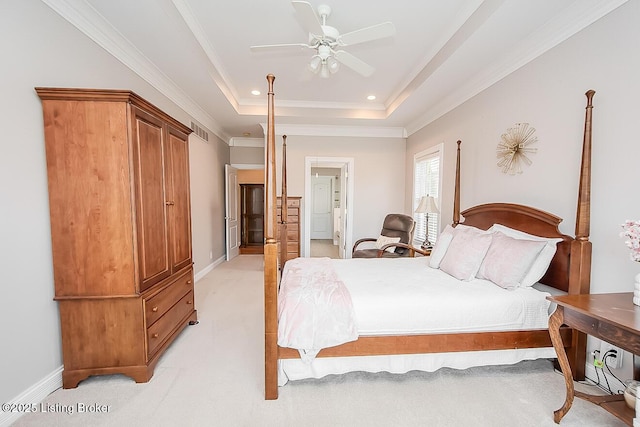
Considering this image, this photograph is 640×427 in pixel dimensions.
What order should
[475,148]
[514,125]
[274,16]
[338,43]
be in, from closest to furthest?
[338,43] < [274,16] < [514,125] < [475,148]

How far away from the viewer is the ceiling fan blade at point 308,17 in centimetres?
167

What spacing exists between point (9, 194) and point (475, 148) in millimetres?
4013

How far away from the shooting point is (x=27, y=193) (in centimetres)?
158

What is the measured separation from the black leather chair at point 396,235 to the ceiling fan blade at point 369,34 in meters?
2.49

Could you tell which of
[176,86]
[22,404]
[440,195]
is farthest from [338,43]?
[22,404]

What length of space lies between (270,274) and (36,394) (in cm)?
163

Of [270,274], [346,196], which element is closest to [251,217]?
[346,196]

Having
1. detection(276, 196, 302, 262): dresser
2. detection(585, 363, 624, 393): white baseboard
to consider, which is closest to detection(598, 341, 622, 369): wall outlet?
detection(585, 363, 624, 393): white baseboard

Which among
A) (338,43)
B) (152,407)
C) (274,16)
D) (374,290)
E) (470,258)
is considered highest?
(274,16)

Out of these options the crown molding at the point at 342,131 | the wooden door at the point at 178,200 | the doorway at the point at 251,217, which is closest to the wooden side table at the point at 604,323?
the wooden door at the point at 178,200

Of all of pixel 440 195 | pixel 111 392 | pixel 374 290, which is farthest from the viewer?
pixel 440 195

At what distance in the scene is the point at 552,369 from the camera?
1.97 meters

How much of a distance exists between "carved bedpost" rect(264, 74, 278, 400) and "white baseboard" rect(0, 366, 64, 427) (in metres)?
1.41

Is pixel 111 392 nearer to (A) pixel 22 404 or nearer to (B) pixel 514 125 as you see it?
(A) pixel 22 404
